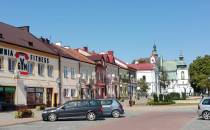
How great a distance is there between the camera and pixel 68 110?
3114 cm

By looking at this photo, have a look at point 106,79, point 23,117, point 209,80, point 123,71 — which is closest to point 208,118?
point 23,117

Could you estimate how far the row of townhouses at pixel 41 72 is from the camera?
44.7m

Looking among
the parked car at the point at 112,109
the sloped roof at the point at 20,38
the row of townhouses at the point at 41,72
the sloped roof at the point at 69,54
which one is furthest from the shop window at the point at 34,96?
the parked car at the point at 112,109

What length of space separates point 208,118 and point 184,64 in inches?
5415

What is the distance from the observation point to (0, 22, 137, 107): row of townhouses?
44656 mm

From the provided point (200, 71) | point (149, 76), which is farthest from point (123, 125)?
point (149, 76)

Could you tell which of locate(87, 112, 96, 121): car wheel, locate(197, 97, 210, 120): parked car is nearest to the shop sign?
locate(87, 112, 96, 121): car wheel

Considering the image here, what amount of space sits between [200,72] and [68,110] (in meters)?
86.2

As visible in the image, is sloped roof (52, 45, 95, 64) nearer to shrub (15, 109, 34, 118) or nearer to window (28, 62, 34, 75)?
window (28, 62, 34, 75)

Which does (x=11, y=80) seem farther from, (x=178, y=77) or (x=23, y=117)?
(x=178, y=77)

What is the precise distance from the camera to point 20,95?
46.2 metres

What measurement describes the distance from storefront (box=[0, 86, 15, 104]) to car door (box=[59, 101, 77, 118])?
44.5ft

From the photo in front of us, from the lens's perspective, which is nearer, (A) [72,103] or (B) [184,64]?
(A) [72,103]

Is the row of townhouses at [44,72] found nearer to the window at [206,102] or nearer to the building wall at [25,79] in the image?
the building wall at [25,79]
